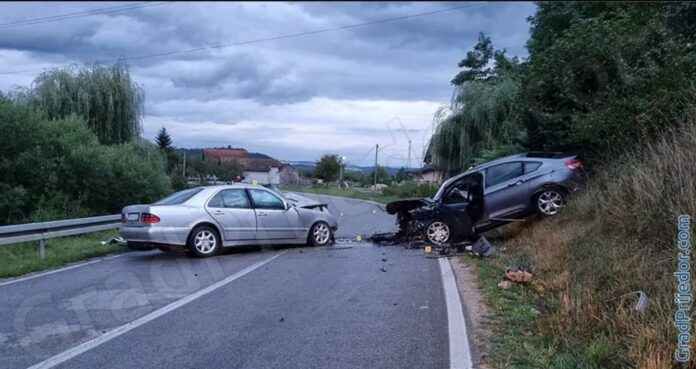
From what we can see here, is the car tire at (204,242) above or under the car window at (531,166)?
under

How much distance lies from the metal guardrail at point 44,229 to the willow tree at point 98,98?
39.0ft

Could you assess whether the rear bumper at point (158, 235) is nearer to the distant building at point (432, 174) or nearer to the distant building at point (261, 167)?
the distant building at point (261, 167)

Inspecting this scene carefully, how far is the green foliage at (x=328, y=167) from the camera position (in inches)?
3346


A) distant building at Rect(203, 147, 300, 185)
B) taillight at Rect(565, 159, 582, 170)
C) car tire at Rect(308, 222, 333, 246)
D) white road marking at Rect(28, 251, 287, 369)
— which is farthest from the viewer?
distant building at Rect(203, 147, 300, 185)

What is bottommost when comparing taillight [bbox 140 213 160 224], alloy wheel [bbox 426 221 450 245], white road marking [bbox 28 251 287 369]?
white road marking [bbox 28 251 287 369]

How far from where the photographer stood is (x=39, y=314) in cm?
701

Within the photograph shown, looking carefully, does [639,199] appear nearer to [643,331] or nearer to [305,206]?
[643,331]

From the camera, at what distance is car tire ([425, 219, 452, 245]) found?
1304 cm

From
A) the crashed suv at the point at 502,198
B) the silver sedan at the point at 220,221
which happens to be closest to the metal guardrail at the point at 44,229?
the silver sedan at the point at 220,221

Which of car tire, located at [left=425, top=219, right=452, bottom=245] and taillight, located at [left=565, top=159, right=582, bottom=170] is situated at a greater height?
taillight, located at [left=565, top=159, right=582, bottom=170]

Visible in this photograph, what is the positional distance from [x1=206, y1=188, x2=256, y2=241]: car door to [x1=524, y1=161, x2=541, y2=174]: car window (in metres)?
5.73

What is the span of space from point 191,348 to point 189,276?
414 centimetres

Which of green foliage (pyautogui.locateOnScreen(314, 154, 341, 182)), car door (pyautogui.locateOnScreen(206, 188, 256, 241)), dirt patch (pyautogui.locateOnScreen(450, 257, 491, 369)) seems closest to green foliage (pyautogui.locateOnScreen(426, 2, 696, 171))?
dirt patch (pyautogui.locateOnScreen(450, 257, 491, 369))

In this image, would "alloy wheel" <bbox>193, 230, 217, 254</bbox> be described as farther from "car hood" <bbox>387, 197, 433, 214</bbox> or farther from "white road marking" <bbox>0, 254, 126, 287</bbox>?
"car hood" <bbox>387, 197, 433, 214</bbox>
